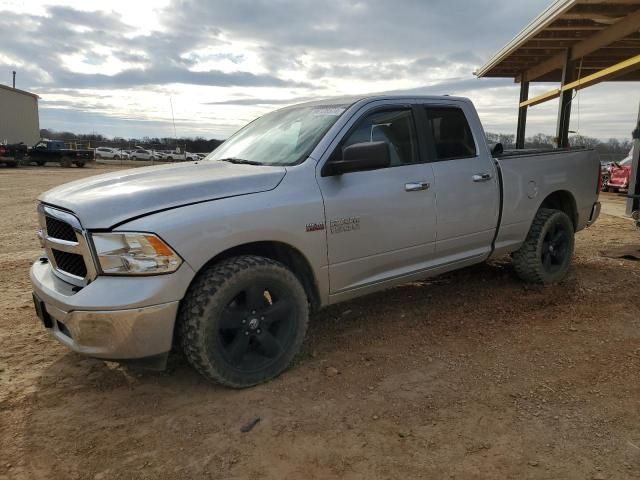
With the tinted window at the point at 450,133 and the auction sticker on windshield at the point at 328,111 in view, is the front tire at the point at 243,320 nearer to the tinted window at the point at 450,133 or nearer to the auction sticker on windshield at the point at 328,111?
the auction sticker on windshield at the point at 328,111

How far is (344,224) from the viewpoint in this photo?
355 centimetres

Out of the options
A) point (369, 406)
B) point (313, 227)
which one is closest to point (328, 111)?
point (313, 227)

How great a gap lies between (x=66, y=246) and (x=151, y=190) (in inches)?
23.9

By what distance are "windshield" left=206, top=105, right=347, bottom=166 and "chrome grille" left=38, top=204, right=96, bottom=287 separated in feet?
4.53

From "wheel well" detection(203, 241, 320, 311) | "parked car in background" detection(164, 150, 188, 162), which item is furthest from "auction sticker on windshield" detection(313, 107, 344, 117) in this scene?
"parked car in background" detection(164, 150, 188, 162)

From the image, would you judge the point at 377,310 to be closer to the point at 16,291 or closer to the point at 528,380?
the point at 528,380

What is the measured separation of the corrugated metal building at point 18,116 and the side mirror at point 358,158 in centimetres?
4679

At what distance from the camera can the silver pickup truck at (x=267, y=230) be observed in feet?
9.25

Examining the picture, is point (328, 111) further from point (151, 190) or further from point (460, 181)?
point (151, 190)

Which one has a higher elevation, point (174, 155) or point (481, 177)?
point (174, 155)

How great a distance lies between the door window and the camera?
3.86 m

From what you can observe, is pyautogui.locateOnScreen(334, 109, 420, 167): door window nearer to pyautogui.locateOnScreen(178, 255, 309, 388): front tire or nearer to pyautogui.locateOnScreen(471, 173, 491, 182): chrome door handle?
pyautogui.locateOnScreen(471, 173, 491, 182): chrome door handle

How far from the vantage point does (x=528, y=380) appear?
3348 millimetres

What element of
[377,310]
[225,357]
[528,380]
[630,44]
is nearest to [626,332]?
[528,380]
